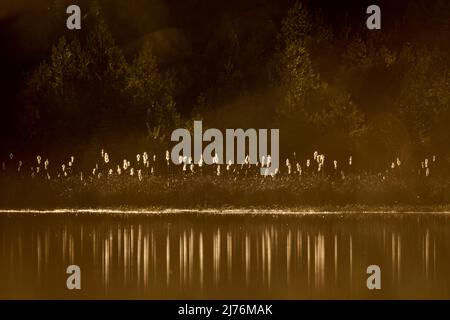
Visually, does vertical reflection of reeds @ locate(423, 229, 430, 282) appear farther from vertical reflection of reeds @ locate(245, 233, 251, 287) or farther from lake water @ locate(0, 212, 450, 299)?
vertical reflection of reeds @ locate(245, 233, 251, 287)

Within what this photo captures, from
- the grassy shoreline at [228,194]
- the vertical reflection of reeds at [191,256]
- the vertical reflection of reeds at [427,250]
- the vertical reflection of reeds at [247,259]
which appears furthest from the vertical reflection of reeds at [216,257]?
the grassy shoreline at [228,194]

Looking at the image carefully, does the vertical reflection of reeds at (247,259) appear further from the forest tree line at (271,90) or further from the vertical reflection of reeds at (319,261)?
the forest tree line at (271,90)

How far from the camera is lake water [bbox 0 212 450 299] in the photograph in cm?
2162

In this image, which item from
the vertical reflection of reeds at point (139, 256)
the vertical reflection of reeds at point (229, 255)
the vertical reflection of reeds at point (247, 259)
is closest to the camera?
the vertical reflection of reeds at point (247, 259)

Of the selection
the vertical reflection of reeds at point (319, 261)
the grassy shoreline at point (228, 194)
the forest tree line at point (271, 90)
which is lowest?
the vertical reflection of reeds at point (319, 261)

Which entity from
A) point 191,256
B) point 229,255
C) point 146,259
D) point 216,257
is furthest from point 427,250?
point 146,259

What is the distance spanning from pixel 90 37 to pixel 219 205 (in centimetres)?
922

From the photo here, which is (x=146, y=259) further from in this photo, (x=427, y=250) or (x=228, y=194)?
(x=228, y=194)

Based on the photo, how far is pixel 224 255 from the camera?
26.4 metres

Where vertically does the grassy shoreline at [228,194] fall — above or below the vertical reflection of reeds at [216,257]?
above

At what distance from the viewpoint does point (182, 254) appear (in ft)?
87.2

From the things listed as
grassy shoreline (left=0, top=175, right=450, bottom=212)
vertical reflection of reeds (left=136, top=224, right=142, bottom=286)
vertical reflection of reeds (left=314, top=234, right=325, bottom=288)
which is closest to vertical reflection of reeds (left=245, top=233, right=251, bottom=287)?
vertical reflection of reeds (left=314, top=234, right=325, bottom=288)

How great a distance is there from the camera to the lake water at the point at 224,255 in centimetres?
2162
